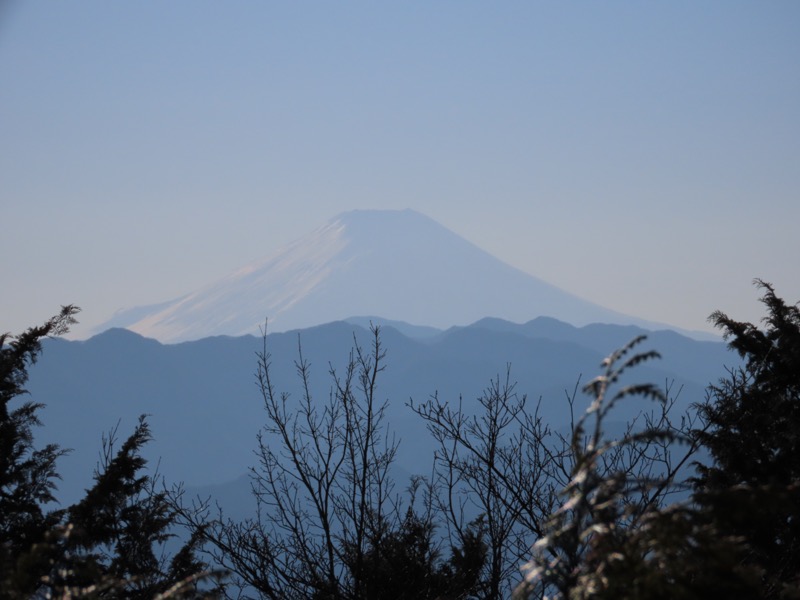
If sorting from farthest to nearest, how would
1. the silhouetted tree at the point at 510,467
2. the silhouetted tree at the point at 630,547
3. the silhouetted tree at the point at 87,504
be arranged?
the silhouetted tree at the point at 510,467, the silhouetted tree at the point at 87,504, the silhouetted tree at the point at 630,547

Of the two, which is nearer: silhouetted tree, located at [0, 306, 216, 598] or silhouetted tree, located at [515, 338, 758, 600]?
silhouetted tree, located at [515, 338, 758, 600]

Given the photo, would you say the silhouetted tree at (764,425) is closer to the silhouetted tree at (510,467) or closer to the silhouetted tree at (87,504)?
the silhouetted tree at (510,467)

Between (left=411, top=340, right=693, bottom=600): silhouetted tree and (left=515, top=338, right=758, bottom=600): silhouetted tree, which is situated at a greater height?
(left=515, top=338, right=758, bottom=600): silhouetted tree

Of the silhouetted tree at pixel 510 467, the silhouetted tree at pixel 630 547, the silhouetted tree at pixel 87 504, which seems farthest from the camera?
the silhouetted tree at pixel 510 467

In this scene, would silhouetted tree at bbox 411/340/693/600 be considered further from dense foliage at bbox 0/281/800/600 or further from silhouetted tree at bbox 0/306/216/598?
silhouetted tree at bbox 0/306/216/598

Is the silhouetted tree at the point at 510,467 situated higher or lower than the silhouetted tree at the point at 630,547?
lower

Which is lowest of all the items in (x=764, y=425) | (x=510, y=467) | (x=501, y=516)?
(x=501, y=516)

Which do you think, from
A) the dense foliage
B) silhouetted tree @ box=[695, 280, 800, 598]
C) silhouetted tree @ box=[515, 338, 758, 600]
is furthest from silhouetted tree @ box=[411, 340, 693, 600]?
silhouetted tree @ box=[515, 338, 758, 600]

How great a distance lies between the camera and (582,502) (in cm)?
321

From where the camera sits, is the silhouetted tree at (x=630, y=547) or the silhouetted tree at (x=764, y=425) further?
the silhouetted tree at (x=764, y=425)

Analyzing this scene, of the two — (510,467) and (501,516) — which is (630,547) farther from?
(510,467)

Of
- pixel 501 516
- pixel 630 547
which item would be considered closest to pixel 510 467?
pixel 501 516

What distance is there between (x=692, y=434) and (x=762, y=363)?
1474 millimetres

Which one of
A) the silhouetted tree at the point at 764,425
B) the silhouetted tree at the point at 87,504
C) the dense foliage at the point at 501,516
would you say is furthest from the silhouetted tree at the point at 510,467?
the silhouetted tree at the point at 87,504
